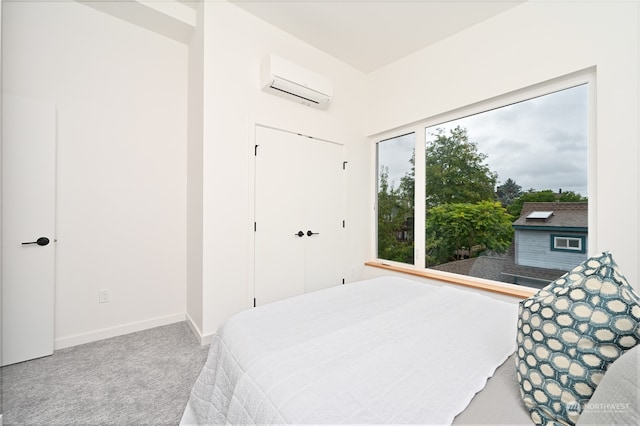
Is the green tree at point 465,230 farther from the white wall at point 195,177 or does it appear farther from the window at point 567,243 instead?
the white wall at point 195,177

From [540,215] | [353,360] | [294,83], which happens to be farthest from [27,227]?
[540,215]

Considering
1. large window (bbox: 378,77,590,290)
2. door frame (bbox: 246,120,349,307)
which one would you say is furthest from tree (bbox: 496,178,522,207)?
door frame (bbox: 246,120,349,307)

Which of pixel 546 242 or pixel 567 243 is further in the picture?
pixel 546 242

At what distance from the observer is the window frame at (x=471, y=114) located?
2.03 m

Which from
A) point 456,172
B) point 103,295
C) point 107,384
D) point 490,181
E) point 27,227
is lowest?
point 107,384

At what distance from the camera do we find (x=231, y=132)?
8.22 ft

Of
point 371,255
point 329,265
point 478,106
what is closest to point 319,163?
point 329,265

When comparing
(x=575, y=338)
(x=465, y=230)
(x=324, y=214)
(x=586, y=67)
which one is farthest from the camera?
(x=324, y=214)

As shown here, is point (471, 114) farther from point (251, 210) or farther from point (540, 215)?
point (251, 210)

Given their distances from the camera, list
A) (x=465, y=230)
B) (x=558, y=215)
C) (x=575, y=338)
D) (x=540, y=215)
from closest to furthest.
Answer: (x=575, y=338) < (x=558, y=215) < (x=540, y=215) < (x=465, y=230)

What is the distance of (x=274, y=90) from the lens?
269 centimetres

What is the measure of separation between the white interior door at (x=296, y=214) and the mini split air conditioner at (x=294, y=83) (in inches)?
15.5

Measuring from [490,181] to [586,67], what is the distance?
104 centimetres

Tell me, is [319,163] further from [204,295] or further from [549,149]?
[549,149]
